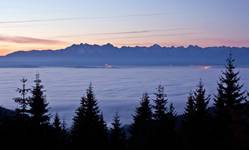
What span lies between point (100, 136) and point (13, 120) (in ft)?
28.4

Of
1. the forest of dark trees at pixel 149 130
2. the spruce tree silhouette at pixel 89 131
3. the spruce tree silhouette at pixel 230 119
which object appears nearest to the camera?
the forest of dark trees at pixel 149 130

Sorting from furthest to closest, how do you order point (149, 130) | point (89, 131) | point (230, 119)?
point (89, 131) → point (230, 119) → point (149, 130)

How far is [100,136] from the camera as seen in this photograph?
25078 mm

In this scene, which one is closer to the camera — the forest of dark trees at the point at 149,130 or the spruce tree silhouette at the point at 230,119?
the forest of dark trees at the point at 149,130

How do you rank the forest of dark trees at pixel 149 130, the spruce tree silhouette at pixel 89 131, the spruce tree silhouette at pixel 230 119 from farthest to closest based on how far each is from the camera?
1. the spruce tree silhouette at pixel 89 131
2. the spruce tree silhouette at pixel 230 119
3. the forest of dark trees at pixel 149 130

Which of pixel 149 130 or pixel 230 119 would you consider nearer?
pixel 149 130

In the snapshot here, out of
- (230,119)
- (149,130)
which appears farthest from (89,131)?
(230,119)

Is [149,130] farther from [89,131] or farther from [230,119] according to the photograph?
[89,131]

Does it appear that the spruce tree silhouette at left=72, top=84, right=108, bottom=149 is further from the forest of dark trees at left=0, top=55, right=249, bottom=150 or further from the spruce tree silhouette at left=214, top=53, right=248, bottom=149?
the spruce tree silhouette at left=214, top=53, right=248, bottom=149

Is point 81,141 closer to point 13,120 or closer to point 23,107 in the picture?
point 23,107

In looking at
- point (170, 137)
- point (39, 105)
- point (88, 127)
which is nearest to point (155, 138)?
point (170, 137)

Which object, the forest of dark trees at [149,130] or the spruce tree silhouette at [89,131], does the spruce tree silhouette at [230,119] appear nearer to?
the forest of dark trees at [149,130]

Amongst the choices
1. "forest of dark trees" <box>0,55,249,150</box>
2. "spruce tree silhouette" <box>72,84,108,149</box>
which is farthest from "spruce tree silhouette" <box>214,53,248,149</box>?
"spruce tree silhouette" <box>72,84,108,149</box>

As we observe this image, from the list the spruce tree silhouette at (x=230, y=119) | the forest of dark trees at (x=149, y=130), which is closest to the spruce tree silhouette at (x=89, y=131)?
the forest of dark trees at (x=149, y=130)
